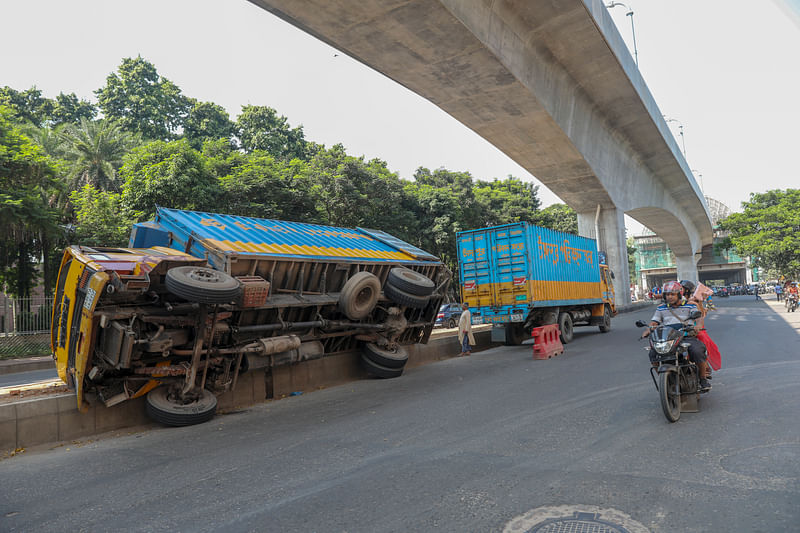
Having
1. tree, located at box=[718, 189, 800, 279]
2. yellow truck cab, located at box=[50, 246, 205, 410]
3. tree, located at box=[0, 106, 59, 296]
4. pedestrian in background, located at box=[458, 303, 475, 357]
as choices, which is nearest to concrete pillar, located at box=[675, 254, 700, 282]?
tree, located at box=[718, 189, 800, 279]

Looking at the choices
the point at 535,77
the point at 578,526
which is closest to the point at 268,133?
the point at 535,77

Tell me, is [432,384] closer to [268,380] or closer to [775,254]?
[268,380]

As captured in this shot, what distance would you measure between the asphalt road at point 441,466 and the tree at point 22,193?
60.6ft

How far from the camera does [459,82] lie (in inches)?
555

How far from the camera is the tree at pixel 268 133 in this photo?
140ft

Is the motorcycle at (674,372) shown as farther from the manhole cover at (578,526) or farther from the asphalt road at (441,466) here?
the manhole cover at (578,526)

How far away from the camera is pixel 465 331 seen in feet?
47.3

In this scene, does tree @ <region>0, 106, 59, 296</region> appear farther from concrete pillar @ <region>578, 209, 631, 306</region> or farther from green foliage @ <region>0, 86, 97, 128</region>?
concrete pillar @ <region>578, 209, 631, 306</region>

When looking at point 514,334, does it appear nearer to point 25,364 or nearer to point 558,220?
point 25,364

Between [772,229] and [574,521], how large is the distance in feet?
184

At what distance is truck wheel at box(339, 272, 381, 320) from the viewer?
30.2 ft

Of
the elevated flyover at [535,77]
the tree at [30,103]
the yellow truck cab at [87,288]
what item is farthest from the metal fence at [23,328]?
the tree at [30,103]

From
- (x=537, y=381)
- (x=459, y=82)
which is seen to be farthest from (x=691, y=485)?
(x=459, y=82)

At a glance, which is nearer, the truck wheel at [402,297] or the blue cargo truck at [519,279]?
the truck wheel at [402,297]
